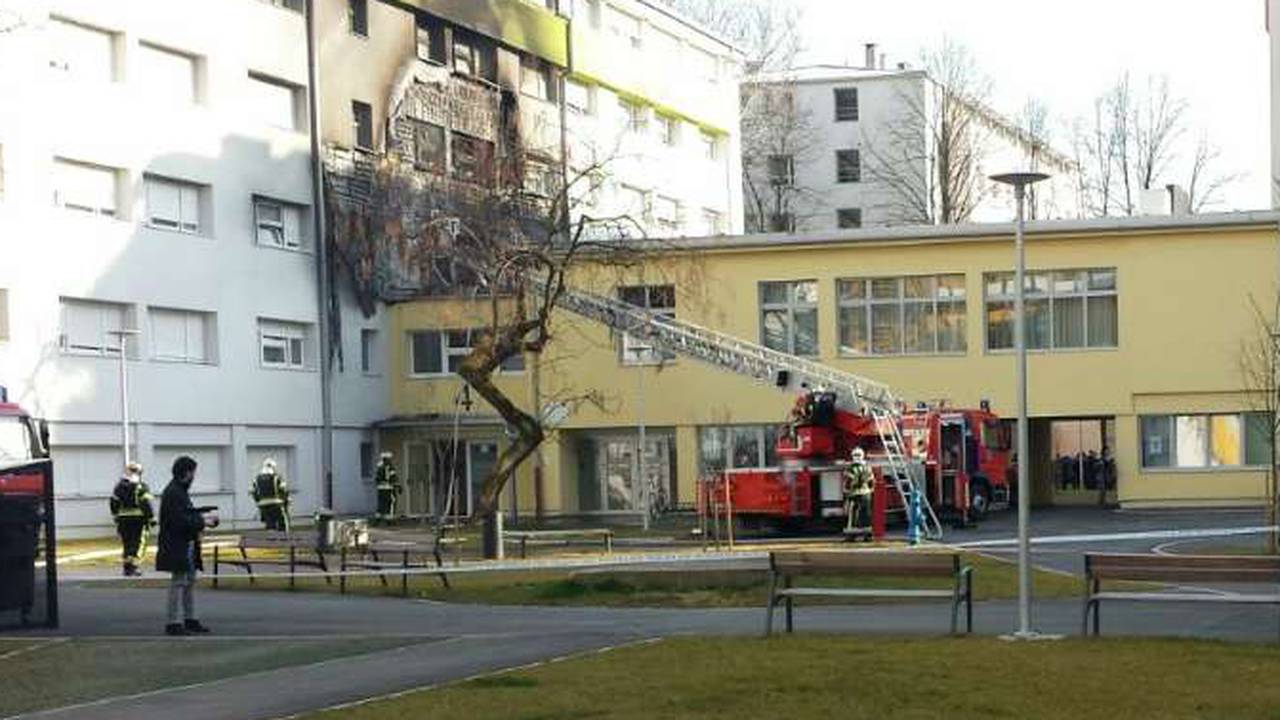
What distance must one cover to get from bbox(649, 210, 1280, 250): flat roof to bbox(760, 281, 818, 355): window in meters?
1.15

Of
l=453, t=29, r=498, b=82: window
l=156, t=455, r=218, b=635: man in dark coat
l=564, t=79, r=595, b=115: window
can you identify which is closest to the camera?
l=156, t=455, r=218, b=635: man in dark coat

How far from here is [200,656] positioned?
17516 mm

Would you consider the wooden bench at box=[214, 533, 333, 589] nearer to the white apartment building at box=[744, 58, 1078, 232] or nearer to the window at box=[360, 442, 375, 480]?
the window at box=[360, 442, 375, 480]

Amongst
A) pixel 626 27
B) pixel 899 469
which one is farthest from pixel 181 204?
pixel 626 27

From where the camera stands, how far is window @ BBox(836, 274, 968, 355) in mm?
49250

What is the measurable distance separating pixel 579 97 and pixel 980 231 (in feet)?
70.4

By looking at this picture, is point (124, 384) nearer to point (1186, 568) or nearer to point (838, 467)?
point (838, 467)

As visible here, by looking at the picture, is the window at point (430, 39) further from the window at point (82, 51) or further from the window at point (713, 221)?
the window at point (713, 221)

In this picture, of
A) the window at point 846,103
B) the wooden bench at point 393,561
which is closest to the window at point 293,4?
the wooden bench at point 393,561

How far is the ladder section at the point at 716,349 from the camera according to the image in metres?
41.2

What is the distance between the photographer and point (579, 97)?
217ft

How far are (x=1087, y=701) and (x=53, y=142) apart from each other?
33.5 metres

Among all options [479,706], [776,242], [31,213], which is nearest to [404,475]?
[776,242]

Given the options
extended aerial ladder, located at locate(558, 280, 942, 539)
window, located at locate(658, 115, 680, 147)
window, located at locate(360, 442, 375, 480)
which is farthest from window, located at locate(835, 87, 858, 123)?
extended aerial ladder, located at locate(558, 280, 942, 539)
